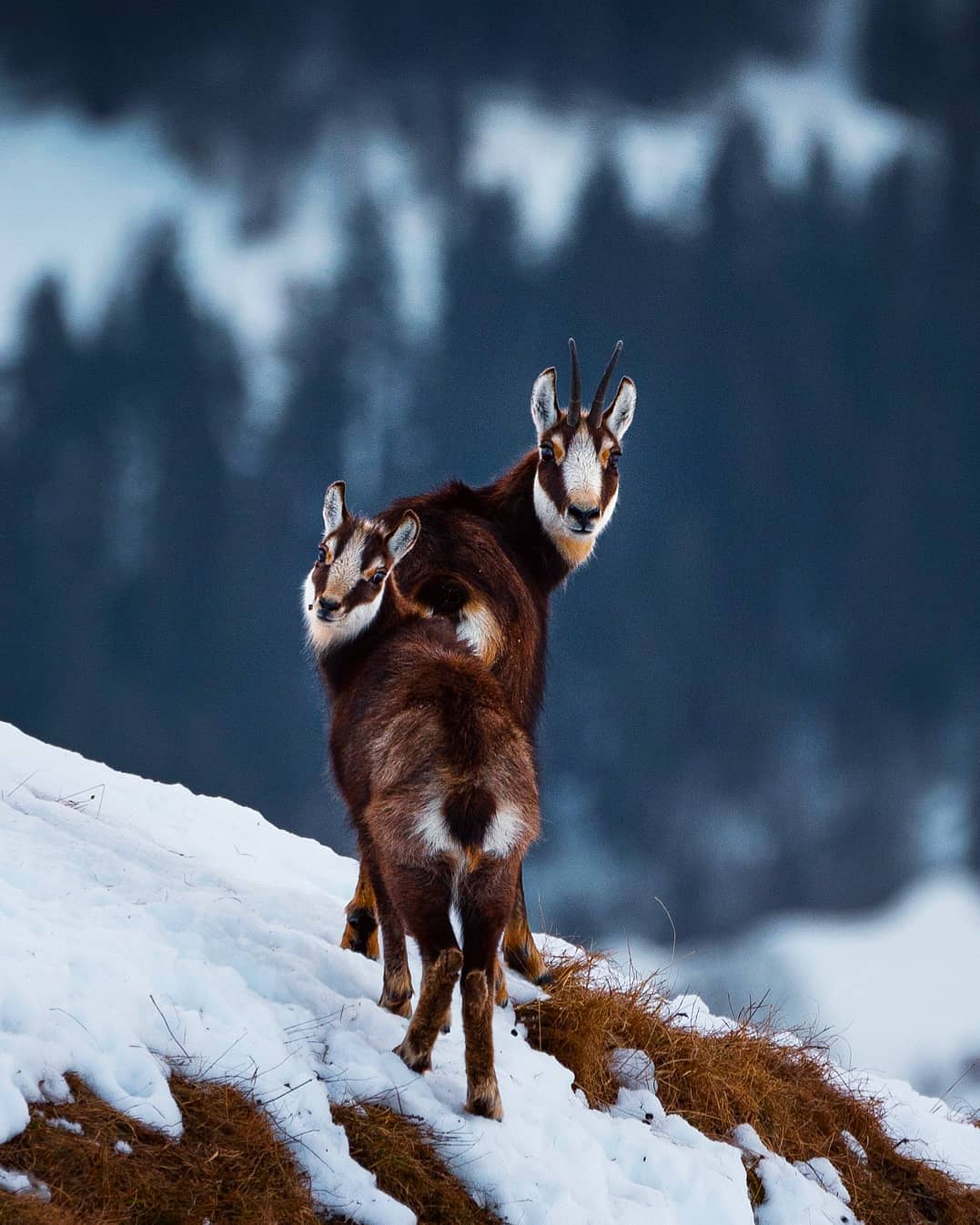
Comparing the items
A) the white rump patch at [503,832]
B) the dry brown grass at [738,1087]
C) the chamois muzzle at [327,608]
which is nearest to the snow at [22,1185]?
the white rump patch at [503,832]

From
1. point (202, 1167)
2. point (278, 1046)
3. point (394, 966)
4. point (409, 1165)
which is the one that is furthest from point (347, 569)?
point (202, 1167)

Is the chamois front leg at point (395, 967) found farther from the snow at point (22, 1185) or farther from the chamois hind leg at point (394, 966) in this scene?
the snow at point (22, 1185)

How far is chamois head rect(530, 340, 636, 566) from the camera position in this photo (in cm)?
805

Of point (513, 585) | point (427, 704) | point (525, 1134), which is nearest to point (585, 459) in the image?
point (513, 585)

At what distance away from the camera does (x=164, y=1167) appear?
14.4 ft

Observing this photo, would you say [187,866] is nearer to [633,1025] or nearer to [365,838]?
[365,838]

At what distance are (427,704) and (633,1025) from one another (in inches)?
93.7

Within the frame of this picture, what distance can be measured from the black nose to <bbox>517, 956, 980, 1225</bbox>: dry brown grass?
2638mm

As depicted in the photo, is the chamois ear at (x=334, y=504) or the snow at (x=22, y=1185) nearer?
the snow at (x=22, y=1185)

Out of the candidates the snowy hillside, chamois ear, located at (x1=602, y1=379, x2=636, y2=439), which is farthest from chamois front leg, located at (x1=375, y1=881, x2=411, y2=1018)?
chamois ear, located at (x1=602, y1=379, x2=636, y2=439)

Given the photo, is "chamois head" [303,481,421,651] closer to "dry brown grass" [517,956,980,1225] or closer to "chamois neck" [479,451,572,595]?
"chamois neck" [479,451,572,595]

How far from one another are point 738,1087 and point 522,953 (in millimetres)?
1348

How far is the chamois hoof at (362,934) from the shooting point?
6.84m

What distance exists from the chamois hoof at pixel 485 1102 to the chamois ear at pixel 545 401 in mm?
4551
